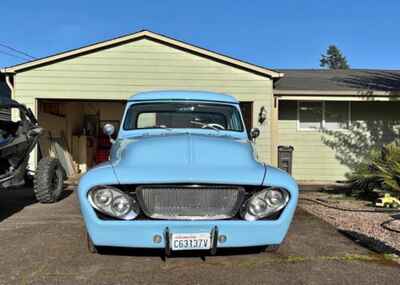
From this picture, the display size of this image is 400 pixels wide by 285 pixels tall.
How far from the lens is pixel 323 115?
1527 cm

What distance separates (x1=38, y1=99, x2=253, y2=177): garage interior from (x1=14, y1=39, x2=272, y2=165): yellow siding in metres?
1.70

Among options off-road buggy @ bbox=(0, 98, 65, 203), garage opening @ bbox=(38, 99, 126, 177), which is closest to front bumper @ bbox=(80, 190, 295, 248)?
off-road buggy @ bbox=(0, 98, 65, 203)

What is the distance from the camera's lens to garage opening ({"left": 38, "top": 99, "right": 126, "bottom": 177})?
15805 mm

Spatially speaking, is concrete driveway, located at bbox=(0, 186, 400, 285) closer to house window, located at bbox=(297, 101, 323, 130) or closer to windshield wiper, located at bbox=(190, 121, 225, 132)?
windshield wiper, located at bbox=(190, 121, 225, 132)

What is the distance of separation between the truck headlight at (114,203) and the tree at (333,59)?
110 meters

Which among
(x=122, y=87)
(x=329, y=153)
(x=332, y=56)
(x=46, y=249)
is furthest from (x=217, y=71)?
(x=332, y=56)

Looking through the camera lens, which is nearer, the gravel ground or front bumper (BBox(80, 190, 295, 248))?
front bumper (BBox(80, 190, 295, 248))

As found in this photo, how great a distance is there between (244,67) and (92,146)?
25.1ft

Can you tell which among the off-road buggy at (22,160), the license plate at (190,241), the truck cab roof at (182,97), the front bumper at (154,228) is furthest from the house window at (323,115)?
the license plate at (190,241)

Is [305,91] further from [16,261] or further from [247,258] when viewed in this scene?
[16,261]

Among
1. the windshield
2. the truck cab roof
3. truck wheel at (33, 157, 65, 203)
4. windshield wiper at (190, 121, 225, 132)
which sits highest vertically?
the truck cab roof

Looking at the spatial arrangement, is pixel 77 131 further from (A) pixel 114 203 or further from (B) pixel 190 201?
(B) pixel 190 201

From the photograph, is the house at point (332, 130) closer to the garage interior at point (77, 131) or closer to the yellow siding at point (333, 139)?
the yellow siding at point (333, 139)

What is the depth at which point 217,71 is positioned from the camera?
1343 centimetres
